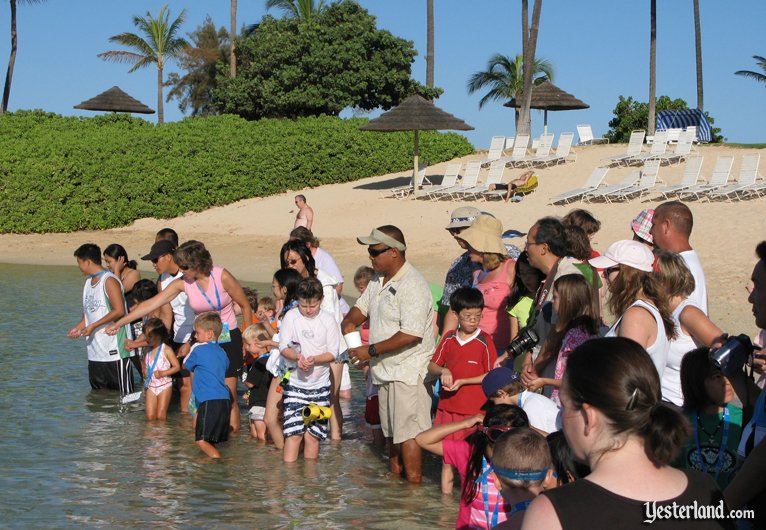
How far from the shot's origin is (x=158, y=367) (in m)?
8.79

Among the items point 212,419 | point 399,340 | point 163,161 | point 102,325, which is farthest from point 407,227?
point 399,340

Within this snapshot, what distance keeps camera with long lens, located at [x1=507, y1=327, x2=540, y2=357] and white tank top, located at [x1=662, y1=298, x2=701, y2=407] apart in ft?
3.07

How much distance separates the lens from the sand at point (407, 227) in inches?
730

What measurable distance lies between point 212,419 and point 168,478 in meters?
0.57

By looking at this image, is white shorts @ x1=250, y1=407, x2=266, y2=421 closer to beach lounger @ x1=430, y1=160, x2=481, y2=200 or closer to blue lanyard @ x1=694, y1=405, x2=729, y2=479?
blue lanyard @ x1=694, y1=405, x2=729, y2=479

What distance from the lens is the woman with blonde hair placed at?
4668mm

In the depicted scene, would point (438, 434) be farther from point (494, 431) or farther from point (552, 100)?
point (552, 100)

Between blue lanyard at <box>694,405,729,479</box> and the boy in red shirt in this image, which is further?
the boy in red shirt

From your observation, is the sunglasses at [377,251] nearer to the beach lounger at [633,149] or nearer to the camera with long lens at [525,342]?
the camera with long lens at [525,342]

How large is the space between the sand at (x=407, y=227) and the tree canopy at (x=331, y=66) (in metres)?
5.97

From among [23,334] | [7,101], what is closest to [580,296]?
[23,334]

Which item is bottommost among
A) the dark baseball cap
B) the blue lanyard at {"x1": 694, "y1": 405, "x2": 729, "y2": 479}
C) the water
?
the water


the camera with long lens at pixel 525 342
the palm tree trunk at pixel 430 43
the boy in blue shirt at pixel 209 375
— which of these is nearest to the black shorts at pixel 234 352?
the boy in blue shirt at pixel 209 375

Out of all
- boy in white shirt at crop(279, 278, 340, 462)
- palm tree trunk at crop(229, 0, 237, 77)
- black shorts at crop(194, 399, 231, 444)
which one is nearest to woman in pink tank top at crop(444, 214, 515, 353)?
boy in white shirt at crop(279, 278, 340, 462)
